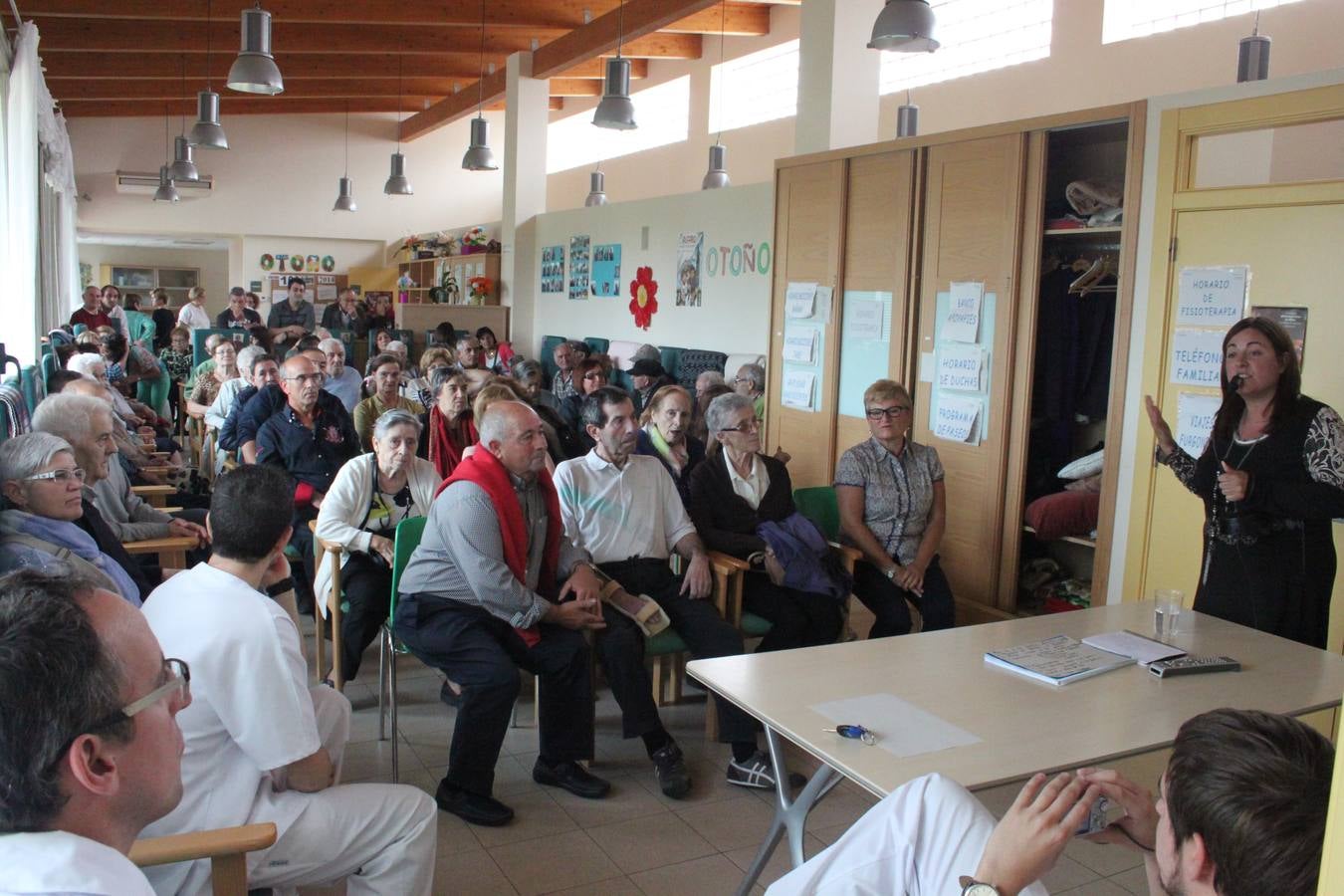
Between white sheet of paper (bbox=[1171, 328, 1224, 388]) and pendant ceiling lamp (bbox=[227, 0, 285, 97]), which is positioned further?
pendant ceiling lamp (bbox=[227, 0, 285, 97])

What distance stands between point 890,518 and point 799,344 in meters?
1.88

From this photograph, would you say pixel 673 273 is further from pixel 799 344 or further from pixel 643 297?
pixel 799 344

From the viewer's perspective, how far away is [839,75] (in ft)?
20.5

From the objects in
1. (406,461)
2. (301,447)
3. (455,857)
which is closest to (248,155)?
(301,447)

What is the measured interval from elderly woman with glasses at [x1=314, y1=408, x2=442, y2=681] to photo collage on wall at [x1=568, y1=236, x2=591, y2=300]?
249 inches

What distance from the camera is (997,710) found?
7.34 ft

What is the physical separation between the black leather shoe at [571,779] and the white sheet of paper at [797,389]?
2947mm

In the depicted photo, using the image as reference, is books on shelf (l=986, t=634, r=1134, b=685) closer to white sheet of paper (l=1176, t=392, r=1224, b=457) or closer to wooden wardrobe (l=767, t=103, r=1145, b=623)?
white sheet of paper (l=1176, t=392, r=1224, b=457)

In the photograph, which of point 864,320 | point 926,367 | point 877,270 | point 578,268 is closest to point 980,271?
point 926,367

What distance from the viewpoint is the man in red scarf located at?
3.14m

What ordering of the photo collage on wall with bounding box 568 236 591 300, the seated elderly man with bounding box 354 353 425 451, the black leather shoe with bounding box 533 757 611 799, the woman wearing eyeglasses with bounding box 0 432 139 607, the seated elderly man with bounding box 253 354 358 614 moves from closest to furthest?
the woman wearing eyeglasses with bounding box 0 432 139 607 < the black leather shoe with bounding box 533 757 611 799 < the seated elderly man with bounding box 253 354 358 614 < the seated elderly man with bounding box 354 353 425 451 < the photo collage on wall with bounding box 568 236 591 300

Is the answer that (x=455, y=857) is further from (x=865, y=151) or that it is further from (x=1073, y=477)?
(x=865, y=151)

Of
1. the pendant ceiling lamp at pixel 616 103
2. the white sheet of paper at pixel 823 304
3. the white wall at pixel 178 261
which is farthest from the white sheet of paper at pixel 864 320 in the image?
the white wall at pixel 178 261

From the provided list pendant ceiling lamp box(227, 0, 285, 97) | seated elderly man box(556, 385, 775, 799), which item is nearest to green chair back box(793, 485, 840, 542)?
seated elderly man box(556, 385, 775, 799)
